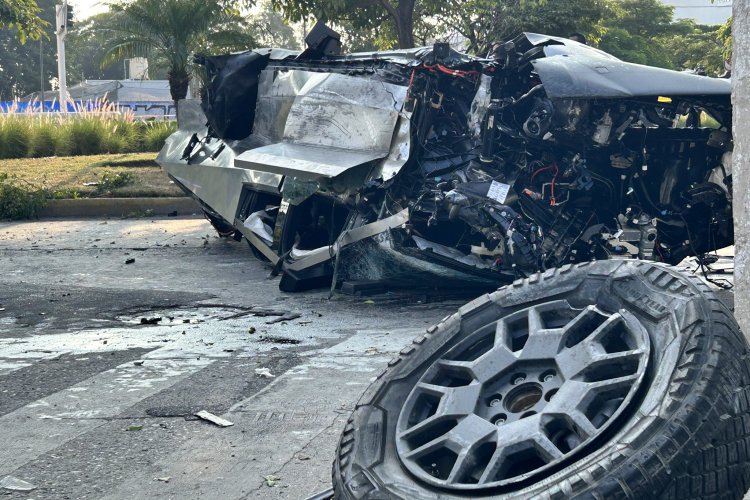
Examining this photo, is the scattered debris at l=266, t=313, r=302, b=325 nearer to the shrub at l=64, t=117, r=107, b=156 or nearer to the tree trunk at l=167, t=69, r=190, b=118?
the shrub at l=64, t=117, r=107, b=156

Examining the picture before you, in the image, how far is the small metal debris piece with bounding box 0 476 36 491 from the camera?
13.6 ft

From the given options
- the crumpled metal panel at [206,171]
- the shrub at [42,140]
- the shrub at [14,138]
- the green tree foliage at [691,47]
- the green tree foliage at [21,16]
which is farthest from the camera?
the green tree foliage at [691,47]

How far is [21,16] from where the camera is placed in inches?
655

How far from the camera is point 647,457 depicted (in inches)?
110

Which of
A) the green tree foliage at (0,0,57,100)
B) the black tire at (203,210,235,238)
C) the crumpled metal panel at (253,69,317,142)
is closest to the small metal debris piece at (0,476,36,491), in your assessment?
the crumpled metal panel at (253,69,317,142)

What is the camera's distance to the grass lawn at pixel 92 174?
17.0m

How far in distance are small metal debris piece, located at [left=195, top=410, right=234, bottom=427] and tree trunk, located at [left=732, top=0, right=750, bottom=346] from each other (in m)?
2.39

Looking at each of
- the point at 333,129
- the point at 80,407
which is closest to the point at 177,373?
the point at 80,407

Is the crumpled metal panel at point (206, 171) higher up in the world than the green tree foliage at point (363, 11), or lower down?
lower down

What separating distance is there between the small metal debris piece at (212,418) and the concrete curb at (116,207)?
37.3 feet

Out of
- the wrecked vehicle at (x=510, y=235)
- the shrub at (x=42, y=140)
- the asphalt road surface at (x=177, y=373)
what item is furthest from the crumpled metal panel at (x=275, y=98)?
the shrub at (x=42, y=140)

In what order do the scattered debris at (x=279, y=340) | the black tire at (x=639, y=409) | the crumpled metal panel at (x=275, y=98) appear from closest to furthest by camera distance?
1. the black tire at (x=639, y=409)
2. the scattered debris at (x=279, y=340)
3. the crumpled metal panel at (x=275, y=98)

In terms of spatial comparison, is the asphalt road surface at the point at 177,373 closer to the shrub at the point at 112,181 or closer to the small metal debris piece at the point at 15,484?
the small metal debris piece at the point at 15,484

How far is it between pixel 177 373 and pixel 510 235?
261cm
